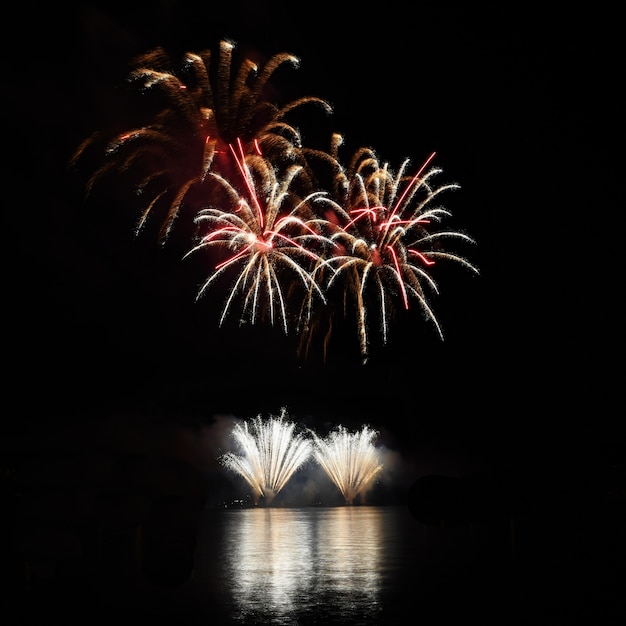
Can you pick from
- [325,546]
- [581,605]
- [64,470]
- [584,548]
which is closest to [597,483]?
[584,548]

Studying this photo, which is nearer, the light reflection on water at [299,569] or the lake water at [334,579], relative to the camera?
the lake water at [334,579]

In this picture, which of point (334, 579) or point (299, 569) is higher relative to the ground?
point (299, 569)

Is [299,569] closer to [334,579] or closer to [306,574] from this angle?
[306,574]

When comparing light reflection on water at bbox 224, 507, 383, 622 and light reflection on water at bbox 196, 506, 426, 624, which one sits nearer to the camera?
light reflection on water at bbox 196, 506, 426, 624

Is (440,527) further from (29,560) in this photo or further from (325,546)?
(29,560)

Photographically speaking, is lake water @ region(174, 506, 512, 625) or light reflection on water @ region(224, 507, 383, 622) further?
light reflection on water @ region(224, 507, 383, 622)

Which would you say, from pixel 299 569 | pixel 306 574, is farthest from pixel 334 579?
pixel 299 569

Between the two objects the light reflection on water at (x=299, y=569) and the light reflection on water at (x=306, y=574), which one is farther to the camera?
the light reflection on water at (x=299, y=569)

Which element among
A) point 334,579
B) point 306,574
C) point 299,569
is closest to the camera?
point 334,579
